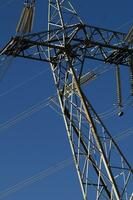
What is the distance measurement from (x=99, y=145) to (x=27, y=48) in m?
5.77

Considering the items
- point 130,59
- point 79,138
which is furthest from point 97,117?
point 130,59

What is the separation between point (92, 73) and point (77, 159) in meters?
5.38

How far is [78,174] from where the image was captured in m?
37.2

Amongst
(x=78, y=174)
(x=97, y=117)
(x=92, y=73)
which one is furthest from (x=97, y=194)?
(x=92, y=73)

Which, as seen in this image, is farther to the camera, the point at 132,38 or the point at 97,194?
the point at 132,38

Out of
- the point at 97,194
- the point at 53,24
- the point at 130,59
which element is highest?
the point at 53,24

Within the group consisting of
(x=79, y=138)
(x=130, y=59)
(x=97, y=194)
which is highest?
(x=130, y=59)

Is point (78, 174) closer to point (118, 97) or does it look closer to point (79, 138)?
point (79, 138)

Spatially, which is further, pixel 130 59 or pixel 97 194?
pixel 130 59

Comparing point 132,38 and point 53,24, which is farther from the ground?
point 53,24

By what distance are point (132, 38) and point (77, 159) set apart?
22.7ft

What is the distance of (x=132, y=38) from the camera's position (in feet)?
132

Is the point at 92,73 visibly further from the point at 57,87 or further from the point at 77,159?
the point at 77,159

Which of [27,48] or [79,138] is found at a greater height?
[27,48]
